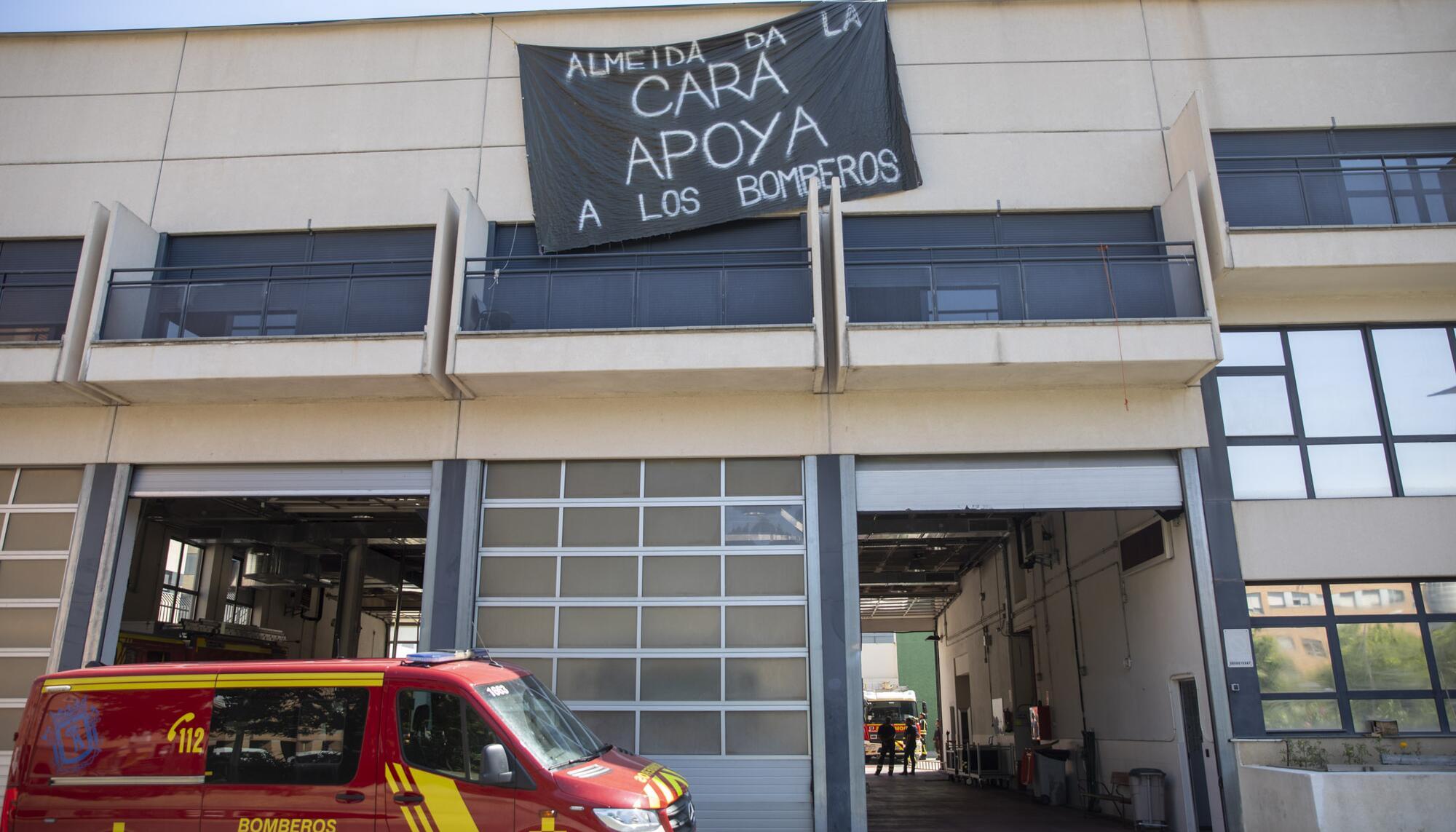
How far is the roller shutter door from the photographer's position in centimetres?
1295

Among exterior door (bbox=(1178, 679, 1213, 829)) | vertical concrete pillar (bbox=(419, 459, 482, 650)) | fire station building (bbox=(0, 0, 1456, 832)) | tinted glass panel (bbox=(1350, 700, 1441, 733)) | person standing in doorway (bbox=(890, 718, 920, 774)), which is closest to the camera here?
tinted glass panel (bbox=(1350, 700, 1441, 733))

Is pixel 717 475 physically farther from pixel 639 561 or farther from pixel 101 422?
pixel 101 422

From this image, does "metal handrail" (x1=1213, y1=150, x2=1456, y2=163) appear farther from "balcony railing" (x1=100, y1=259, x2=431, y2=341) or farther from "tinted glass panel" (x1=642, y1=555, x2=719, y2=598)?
"balcony railing" (x1=100, y1=259, x2=431, y2=341)

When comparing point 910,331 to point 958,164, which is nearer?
point 910,331

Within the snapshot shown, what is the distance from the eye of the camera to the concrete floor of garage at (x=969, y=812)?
13.9 metres

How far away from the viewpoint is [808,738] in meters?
11.8

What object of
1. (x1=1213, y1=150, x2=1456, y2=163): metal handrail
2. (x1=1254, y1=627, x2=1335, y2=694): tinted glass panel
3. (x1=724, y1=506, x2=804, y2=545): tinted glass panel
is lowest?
(x1=1254, y1=627, x2=1335, y2=694): tinted glass panel

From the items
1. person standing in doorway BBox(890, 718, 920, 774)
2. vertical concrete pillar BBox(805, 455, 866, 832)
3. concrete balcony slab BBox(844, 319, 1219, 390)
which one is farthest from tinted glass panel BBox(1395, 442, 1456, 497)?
person standing in doorway BBox(890, 718, 920, 774)

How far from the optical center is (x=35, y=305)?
13.9m

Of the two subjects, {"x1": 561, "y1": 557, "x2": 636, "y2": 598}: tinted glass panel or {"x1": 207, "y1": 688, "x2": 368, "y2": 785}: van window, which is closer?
{"x1": 207, "y1": 688, "x2": 368, "y2": 785}: van window

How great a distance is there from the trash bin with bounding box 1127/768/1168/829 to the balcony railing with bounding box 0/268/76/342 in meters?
16.8

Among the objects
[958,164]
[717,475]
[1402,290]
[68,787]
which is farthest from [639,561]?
[1402,290]

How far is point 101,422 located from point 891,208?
464 inches

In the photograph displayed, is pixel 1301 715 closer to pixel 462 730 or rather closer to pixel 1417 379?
pixel 1417 379
